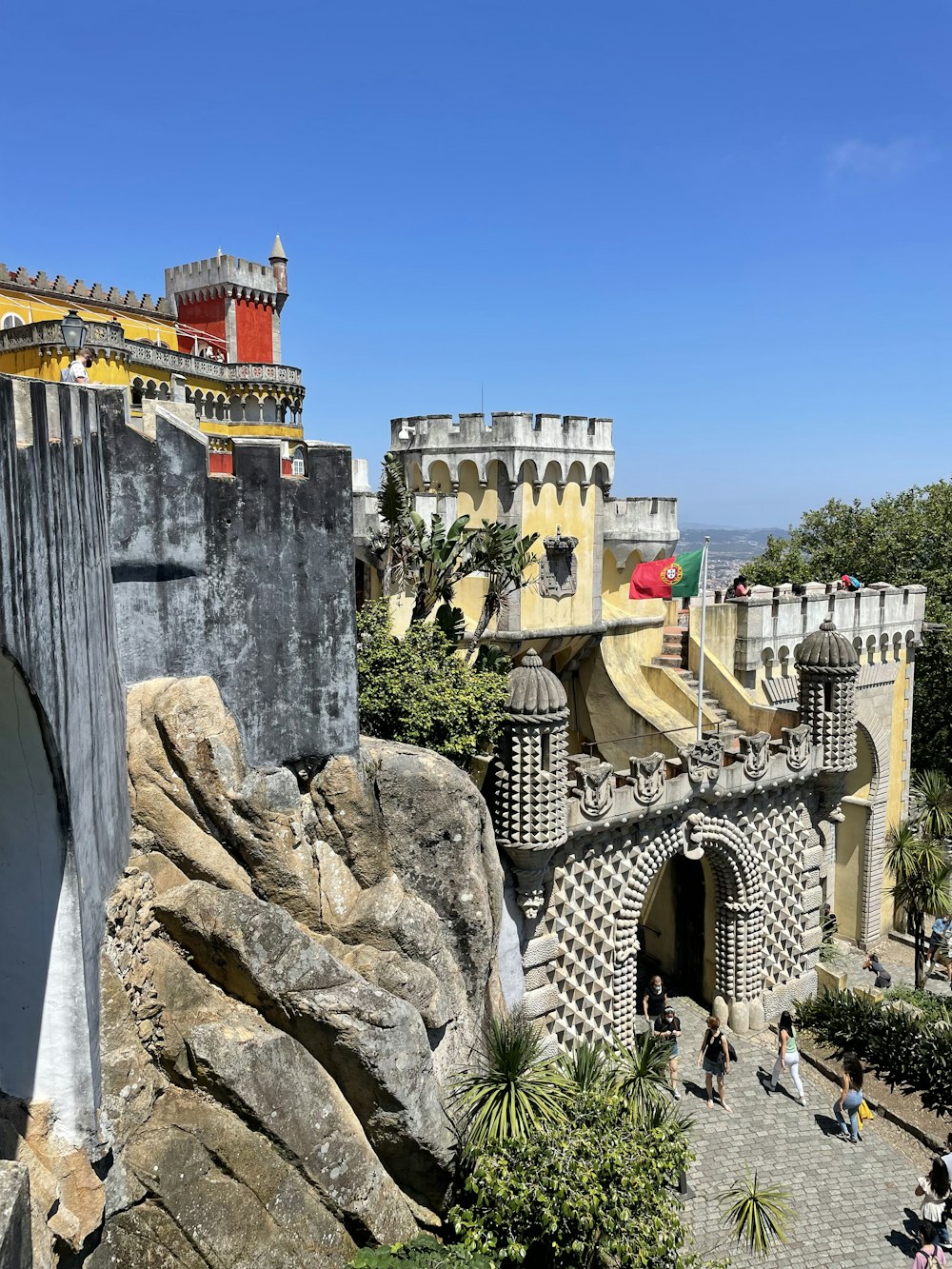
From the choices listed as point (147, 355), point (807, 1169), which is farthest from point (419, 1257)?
point (147, 355)

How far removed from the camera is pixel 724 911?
834 inches

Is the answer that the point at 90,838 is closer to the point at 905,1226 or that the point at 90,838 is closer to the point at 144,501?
the point at 144,501

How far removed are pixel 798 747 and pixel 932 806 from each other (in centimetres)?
896

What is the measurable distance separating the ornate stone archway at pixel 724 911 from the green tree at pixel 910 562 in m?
15.6

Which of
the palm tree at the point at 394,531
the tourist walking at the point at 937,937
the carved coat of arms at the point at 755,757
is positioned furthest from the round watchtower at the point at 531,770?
the tourist walking at the point at 937,937

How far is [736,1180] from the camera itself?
1622 cm

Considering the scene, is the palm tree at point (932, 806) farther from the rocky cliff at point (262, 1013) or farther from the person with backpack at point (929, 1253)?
the rocky cliff at point (262, 1013)

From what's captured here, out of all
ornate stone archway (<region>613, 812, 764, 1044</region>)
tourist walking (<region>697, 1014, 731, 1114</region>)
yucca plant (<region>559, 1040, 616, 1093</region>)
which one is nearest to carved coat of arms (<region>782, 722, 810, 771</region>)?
ornate stone archway (<region>613, 812, 764, 1044</region>)

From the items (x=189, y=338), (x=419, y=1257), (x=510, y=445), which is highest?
(x=189, y=338)

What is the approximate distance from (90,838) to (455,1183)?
22.1 ft

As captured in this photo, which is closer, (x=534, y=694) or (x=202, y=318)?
(x=534, y=694)

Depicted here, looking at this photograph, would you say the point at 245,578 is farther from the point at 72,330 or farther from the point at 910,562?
the point at 910,562

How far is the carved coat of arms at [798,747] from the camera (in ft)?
68.6

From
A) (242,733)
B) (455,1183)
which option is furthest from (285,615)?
(455,1183)
